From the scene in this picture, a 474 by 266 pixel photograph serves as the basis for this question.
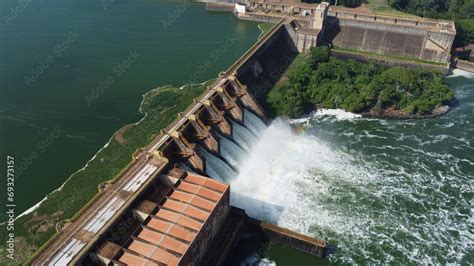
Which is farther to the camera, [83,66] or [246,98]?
[83,66]

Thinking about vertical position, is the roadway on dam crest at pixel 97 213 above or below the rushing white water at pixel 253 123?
above

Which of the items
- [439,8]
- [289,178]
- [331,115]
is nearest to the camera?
[289,178]

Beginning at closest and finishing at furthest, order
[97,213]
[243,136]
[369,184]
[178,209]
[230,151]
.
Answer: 1. [97,213]
2. [178,209]
3. [369,184]
4. [230,151]
5. [243,136]

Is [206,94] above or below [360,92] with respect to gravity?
above

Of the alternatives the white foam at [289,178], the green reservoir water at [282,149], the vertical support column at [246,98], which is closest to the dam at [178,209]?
the white foam at [289,178]

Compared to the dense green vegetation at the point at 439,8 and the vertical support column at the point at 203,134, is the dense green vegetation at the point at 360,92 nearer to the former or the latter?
the vertical support column at the point at 203,134

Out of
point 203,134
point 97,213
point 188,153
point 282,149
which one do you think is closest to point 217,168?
point 203,134

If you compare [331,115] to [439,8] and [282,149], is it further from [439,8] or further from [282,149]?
[439,8]
